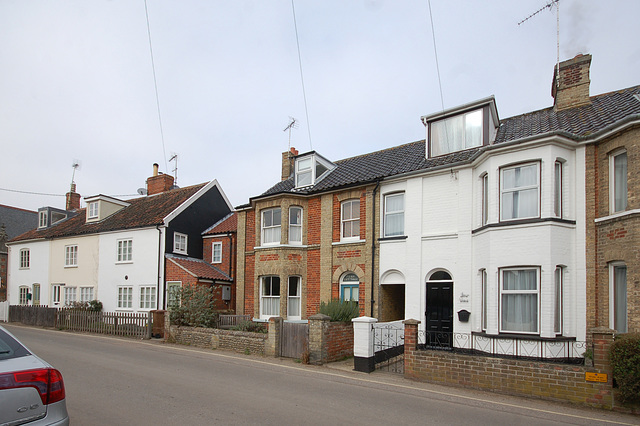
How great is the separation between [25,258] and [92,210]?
7.29 m

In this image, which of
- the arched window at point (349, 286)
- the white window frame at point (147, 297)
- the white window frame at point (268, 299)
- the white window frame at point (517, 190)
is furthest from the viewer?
the white window frame at point (147, 297)

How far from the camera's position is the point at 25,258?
33.4 m

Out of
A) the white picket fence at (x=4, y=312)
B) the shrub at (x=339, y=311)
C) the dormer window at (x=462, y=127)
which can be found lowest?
the white picket fence at (x=4, y=312)

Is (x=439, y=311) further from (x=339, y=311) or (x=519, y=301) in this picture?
(x=339, y=311)

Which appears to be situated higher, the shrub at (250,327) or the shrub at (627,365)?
the shrub at (627,365)

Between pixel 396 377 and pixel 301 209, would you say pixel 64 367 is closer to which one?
pixel 396 377

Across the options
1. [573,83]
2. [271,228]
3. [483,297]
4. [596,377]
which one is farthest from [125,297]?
[573,83]

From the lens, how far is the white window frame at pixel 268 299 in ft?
67.9

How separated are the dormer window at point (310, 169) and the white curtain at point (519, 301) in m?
10.3

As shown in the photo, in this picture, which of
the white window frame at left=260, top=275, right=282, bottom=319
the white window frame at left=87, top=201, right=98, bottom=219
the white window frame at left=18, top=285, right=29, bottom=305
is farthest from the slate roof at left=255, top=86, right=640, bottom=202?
the white window frame at left=18, top=285, right=29, bottom=305

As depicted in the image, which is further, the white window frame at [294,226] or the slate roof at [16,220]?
the slate roof at [16,220]

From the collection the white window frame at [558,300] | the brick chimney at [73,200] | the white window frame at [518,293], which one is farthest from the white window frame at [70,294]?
the white window frame at [558,300]

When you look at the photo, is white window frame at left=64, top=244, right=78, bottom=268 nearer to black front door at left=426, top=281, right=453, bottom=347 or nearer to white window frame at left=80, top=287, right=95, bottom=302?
white window frame at left=80, top=287, right=95, bottom=302

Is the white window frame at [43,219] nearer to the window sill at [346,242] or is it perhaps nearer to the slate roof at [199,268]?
the slate roof at [199,268]
